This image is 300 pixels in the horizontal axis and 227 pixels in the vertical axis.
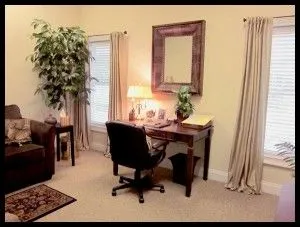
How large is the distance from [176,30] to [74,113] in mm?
2018

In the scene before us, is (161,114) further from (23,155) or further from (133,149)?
(23,155)

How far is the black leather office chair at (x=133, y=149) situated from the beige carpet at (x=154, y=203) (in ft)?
0.46

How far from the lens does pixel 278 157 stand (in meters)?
2.79

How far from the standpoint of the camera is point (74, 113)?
A: 163 inches

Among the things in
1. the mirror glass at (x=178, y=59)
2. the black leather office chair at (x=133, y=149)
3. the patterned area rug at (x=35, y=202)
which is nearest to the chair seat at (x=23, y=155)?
the patterned area rug at (x=35, y=202)

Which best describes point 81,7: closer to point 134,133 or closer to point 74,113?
point 74,113

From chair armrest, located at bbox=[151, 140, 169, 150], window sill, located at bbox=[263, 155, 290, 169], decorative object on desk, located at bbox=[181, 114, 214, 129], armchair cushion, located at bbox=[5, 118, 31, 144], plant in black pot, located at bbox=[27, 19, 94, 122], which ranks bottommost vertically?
window sill, located at bbox=[263, 155, 290, 169]

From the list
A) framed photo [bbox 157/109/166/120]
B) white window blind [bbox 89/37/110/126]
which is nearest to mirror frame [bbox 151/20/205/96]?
framed photo [bbox 157/109/166/120]

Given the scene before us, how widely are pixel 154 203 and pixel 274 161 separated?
134cm

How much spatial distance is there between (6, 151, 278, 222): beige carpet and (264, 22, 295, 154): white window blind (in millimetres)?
644

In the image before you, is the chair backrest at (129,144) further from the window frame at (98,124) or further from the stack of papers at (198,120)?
the window frame at (98,124)

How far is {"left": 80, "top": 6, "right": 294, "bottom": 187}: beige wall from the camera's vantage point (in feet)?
9.32

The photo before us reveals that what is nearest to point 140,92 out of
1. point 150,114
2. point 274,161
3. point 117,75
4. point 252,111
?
point 150,114

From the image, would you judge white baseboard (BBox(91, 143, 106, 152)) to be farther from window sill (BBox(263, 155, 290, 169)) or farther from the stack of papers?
window sill (BBox(263, 155, 290, 169))
